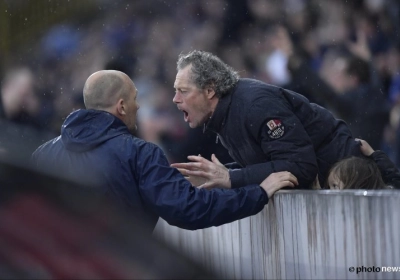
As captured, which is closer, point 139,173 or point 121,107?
point 139,173

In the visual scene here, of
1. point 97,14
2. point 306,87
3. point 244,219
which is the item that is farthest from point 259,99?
point 97,14

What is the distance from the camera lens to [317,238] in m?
2.98

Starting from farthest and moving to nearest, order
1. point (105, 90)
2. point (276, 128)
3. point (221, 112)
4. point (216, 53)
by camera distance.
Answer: point (216, 53) < point (221, 112) < point (276, 128) < point (105, 90)

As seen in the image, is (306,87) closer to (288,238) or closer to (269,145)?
(269,145)

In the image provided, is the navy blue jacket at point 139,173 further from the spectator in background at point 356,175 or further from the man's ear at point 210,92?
the man's ear at point 210,92

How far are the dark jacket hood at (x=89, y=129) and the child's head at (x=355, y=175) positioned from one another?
1073 mm

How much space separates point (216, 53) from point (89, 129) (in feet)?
11.4

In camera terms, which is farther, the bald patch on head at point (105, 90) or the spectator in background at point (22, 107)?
the spectator in background at point (22, 107)

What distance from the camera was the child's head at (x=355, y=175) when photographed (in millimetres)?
3559

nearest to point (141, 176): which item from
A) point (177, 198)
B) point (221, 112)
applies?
point (177, 198)

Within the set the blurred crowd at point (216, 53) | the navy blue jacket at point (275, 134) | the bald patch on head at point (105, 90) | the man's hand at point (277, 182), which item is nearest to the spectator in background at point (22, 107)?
the blurred crowd at point (216, 53)

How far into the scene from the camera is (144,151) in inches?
118

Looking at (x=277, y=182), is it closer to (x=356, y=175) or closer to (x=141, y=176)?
(x=356, y=175)

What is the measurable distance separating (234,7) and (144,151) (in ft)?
11.7
